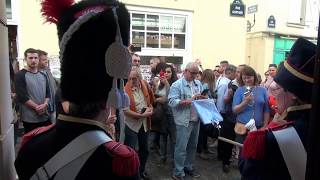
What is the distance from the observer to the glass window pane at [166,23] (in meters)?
10.6

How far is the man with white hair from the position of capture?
4285mm

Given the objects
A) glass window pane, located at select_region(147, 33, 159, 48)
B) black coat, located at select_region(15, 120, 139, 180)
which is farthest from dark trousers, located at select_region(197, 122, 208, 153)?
glass window pane, located at select_region(147, 33, 159, 48)

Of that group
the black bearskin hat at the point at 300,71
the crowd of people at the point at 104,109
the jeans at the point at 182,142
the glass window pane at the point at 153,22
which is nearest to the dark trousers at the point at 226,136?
the jeans at the point at 182,142

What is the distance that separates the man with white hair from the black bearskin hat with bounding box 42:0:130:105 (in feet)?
9.77

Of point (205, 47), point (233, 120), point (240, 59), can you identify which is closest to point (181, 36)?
point (205, 47)

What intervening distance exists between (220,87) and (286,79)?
144 inches

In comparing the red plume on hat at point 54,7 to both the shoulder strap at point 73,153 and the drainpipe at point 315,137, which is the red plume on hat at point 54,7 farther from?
the drainpipe at point 315,137

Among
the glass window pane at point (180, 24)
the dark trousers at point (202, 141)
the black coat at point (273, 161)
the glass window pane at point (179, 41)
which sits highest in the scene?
the glass window pane at point (180, 24)

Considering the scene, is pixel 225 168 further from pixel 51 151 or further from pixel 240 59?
pixel 240 59

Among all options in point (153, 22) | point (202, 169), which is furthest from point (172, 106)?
point (153, 22)

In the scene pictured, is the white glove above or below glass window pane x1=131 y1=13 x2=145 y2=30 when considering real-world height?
below

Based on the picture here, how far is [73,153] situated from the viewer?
1232mm

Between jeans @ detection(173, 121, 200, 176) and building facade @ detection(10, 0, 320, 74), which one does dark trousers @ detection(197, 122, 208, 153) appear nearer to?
jeans @ detection(173, 121, 200, 176)

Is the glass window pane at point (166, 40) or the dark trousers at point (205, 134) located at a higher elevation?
the glass window pane at point (166, 40)
